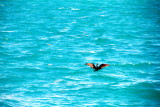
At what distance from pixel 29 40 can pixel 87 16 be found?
17585 mm

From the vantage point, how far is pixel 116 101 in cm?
3394

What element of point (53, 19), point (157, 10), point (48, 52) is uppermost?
point (157, 10)

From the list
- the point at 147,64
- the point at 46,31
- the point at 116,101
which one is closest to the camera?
the point at 116,101

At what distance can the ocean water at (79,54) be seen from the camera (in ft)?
115

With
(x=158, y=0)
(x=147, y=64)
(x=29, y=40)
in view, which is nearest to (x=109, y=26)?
(x=29, y=40)

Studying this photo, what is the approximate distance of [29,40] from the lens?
53.8 m

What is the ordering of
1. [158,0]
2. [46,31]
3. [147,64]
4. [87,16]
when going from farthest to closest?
1. [158,0]
2. [87,16]
3. [46,31]
4. [147,64]

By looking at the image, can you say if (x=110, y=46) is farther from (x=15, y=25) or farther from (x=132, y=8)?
(x=132, y=8)

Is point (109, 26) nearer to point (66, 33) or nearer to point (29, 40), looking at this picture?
point (66, 33)

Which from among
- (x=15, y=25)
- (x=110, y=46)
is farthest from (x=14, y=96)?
(x=15, y=25)

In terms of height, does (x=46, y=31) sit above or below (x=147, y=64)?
above

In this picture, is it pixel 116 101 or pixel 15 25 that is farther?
pixel 15 25

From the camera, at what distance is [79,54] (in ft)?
155

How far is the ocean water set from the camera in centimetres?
3500
